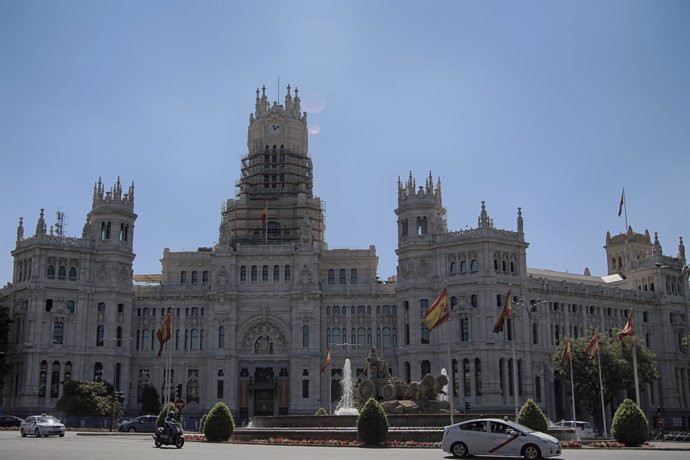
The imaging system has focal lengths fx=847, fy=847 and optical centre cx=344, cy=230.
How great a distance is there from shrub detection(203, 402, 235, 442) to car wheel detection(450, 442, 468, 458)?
683 inches

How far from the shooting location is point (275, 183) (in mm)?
123188

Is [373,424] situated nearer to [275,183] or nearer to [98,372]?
[98,372]

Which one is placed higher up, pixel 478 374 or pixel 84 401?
pixel 478 374

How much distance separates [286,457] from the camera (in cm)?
3453

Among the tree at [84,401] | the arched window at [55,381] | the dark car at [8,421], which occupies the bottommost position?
the dark car at [8,421]

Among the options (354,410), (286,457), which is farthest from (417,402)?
(286,457)

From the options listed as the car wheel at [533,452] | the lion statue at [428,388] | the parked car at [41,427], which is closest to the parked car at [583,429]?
the lion statue at [428,388]

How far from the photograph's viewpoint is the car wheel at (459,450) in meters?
37.2

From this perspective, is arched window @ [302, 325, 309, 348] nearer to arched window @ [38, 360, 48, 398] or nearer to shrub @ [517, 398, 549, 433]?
arched window @ [38, 360, 48, 398]

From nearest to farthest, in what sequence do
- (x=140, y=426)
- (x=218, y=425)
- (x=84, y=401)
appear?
(x=218, y=425), (x=140, y=426), (x=84, y=401)

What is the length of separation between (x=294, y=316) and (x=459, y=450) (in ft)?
226

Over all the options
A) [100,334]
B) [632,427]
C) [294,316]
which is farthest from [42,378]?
[632,427]

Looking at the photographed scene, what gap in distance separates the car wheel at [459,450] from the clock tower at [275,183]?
76284 mm

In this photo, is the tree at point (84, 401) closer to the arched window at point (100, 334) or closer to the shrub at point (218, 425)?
the arched window at point (100, 334)
